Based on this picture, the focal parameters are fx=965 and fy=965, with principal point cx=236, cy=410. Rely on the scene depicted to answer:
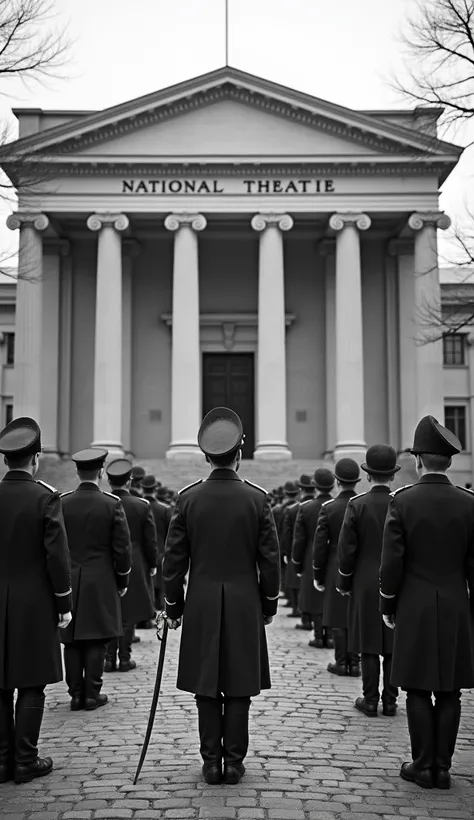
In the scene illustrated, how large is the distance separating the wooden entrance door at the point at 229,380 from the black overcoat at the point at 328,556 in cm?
2631

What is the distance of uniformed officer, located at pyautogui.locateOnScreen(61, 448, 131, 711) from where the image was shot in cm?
828

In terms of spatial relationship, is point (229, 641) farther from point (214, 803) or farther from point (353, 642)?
point (353, 642)

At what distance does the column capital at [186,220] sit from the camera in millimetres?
32031

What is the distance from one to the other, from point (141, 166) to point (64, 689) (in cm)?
2515

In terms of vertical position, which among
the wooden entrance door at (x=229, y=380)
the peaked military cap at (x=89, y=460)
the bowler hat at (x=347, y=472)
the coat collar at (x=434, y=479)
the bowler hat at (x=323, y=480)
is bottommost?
the bowler hat at (x=323, y=480)

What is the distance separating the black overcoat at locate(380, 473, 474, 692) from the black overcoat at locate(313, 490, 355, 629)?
13.3 feet

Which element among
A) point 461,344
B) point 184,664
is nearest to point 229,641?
point 184,664

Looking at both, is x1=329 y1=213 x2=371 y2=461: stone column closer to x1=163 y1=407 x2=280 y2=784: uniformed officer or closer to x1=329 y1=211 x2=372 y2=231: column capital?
x1=329 y1=211 x2=372 y2=231: column capital

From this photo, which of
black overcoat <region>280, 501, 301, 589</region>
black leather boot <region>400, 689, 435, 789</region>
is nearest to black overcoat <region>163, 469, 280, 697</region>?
black leather boot <region>400, 689, 435, 789</region>

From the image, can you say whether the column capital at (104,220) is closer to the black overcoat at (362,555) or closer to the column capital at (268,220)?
the column capital at (268,220)

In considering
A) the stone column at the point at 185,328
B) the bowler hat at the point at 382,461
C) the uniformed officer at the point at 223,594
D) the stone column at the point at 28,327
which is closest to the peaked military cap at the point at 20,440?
the uniformed officer at the point at 223,594

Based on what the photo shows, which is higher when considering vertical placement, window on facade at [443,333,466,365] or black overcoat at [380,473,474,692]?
window on facade at [443,333,466,365]

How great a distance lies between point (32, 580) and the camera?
20.5 ft

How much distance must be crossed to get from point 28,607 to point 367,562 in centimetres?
340
